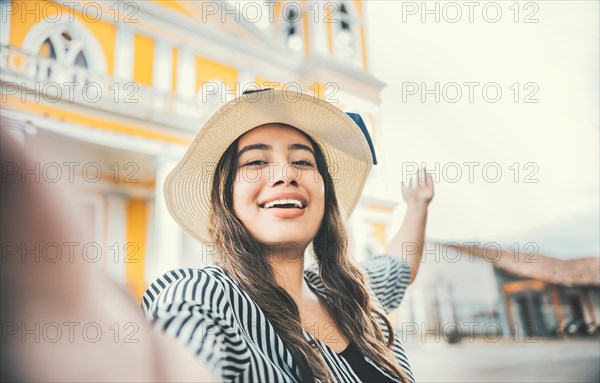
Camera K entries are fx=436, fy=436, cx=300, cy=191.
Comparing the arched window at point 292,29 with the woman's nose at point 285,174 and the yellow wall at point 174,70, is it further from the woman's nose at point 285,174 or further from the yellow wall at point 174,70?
the woman's nose at point 285,174

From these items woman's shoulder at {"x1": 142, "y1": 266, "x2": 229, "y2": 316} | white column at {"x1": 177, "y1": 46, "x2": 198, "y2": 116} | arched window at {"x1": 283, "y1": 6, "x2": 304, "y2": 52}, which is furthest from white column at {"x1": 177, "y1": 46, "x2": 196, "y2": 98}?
A: woman's shoulder at {"x1": 142, "y1": 266, "x2": 229, "y2": 316}

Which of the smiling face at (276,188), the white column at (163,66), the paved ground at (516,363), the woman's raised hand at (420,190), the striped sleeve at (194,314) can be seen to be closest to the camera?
the striped sleeve at (194,314)

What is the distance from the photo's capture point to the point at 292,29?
5.33 feet

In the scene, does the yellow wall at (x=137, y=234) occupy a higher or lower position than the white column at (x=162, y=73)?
lower

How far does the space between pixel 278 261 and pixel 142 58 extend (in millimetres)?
1232

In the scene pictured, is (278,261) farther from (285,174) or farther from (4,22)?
(4,22)

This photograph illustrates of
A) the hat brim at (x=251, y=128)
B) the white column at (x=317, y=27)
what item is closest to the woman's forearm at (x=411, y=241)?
the hat brim at (x=251, y=128)

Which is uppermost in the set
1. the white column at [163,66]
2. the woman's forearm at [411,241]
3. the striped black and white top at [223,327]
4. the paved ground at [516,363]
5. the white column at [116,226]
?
the white column at [163,66]

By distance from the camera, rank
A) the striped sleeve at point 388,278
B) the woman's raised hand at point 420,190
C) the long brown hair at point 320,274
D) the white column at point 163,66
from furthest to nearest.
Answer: the white column at point 163,66, the woman's raised hand at point 420,190, the striped sleeve at point 388,278, the long brown hair at point 320,274

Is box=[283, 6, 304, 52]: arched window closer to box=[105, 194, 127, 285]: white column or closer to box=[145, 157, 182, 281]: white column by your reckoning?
box=[145, 157, 182, 281]: white column

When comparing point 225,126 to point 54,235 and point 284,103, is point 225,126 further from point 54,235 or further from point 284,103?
point 54,235

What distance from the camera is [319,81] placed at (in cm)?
145

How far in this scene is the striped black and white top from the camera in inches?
15.4

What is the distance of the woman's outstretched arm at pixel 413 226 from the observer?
2.96 feet
